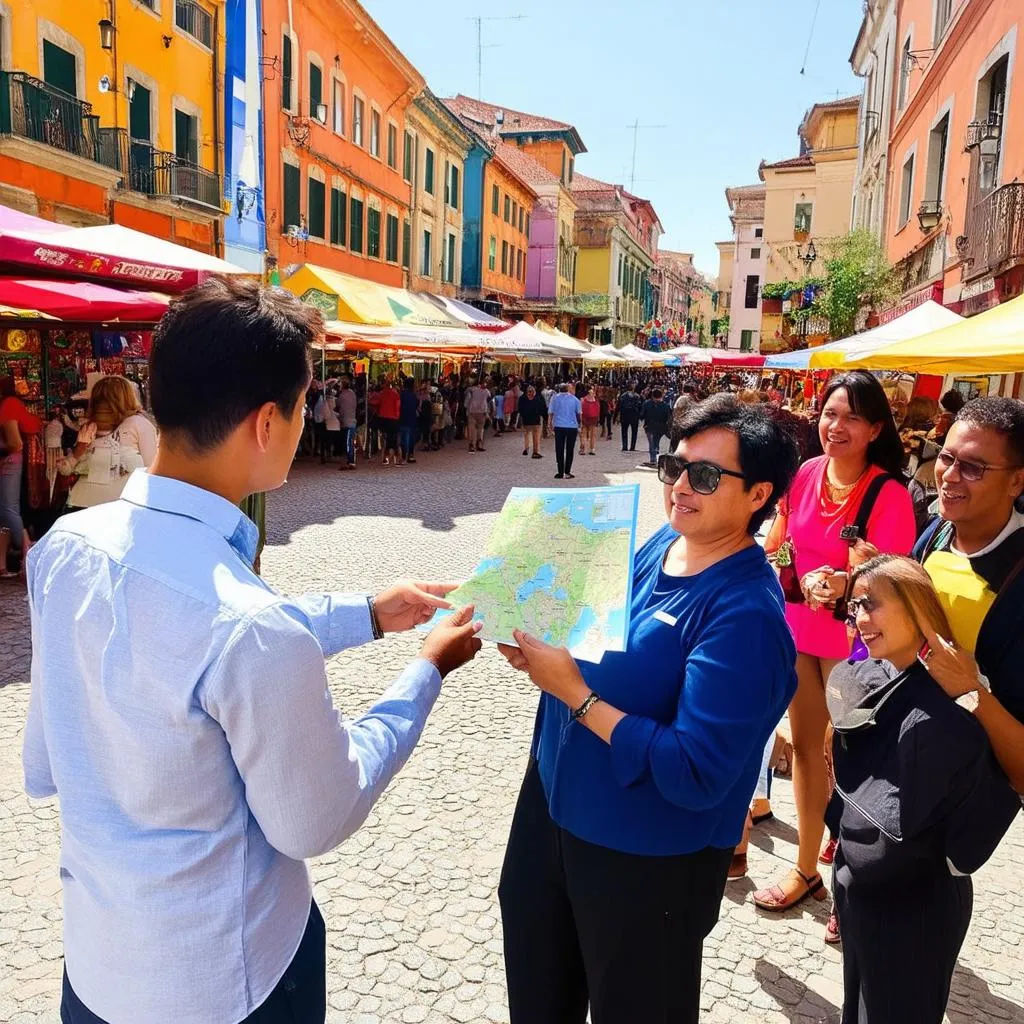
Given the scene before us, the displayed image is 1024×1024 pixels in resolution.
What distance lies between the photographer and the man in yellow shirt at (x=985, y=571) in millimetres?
1979

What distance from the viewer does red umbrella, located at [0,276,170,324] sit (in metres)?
6.66

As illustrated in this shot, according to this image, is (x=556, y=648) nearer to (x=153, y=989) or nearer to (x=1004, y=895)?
(x=153, y=989)

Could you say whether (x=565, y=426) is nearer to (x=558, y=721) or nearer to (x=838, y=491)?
(x=838, y=491)

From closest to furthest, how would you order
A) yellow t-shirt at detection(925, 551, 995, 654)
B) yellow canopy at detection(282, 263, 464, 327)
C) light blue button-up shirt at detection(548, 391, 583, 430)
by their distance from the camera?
yellow t-shirt at detection(925, 551, 995, 654) < yellow canopy at detection(282, 263, 464, 327) < light blue button-up shirt at detection(548, 391, 583, 430)

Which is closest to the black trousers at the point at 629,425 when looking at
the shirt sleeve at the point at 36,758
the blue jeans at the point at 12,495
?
the blue jeans at the point at 12,495

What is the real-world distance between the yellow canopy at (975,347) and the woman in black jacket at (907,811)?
282cm

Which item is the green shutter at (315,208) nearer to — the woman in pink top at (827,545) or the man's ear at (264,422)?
the woman in pink top at (827,545)

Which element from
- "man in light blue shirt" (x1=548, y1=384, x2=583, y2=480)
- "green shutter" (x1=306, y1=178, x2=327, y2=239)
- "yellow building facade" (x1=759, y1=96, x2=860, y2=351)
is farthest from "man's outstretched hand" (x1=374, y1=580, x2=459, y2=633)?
"yellow building facade" (x1=759, y1=96, x2=860, y2=351)

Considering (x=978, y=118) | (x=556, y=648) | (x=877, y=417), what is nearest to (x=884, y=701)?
(x=556, y=648)

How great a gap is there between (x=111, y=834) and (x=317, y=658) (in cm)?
43

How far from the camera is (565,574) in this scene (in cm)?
174

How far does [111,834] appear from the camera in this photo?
126 centimetres

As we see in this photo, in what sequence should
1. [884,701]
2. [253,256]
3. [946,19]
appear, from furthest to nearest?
[253,256], [946,19], [884,701]

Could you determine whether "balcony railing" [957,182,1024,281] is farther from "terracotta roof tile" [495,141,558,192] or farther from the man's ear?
"terracotta roof tile" [495,141,558,192]
